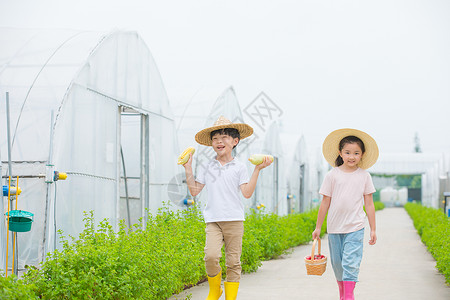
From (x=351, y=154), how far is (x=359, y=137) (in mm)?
236

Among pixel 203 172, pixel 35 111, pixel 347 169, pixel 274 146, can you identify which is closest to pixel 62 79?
pixel 35 111

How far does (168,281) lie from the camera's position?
485cm

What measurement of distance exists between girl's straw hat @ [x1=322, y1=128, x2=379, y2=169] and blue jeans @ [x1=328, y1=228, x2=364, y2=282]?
63 cm

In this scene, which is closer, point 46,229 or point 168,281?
point 168,281

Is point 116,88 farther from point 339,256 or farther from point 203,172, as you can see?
point 339,256

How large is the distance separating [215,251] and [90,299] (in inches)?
43.9

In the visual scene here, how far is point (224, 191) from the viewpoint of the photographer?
4781 mm

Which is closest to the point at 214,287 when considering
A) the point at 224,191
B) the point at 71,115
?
the point at 224,191

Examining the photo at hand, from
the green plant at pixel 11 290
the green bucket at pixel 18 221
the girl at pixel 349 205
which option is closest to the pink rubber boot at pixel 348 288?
the girl at pixel 349 205

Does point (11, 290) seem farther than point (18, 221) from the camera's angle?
No

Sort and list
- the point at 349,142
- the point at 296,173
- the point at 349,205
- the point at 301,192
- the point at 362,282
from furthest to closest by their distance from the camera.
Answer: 1. the point at 301,192
2. the point at 296,173
3. the point at 362,282
4. the point at 349,142
5. the point at 349,205

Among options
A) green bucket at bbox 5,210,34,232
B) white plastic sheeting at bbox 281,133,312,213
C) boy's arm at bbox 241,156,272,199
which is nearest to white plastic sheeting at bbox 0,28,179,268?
green bucket at bbox 5,210,34,232

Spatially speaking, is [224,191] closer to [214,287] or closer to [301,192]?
[214,287]

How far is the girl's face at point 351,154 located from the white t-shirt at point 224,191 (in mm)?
836
